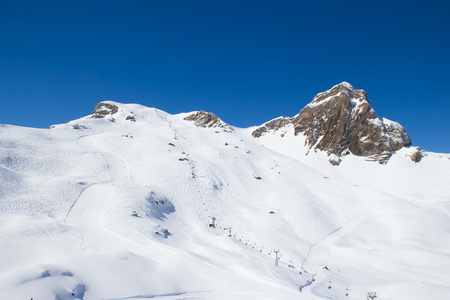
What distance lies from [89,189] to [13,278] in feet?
79.4

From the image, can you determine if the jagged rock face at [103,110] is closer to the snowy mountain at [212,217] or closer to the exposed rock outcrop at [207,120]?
the snowy mountain at [212,217]

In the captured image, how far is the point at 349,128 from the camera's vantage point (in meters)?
85.1

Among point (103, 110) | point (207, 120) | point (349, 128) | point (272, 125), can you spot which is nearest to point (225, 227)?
point (349, 128)

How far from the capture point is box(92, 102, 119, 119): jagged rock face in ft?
354

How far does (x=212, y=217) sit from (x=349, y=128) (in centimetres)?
6782

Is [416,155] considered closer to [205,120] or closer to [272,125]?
[272,125]

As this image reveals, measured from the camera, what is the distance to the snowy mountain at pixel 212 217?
1600cm

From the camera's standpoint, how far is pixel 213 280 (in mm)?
16609

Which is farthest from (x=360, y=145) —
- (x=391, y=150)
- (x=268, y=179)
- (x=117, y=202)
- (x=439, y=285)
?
(x=117, y=202)

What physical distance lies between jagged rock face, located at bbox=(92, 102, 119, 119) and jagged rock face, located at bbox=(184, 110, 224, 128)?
33909 mm

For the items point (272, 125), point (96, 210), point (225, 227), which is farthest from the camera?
point (272, 125)

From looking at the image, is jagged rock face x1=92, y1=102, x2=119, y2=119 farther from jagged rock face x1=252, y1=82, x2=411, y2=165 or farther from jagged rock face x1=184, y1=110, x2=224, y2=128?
jagged rock face x1=252, y1=82, x2=411, y2=165

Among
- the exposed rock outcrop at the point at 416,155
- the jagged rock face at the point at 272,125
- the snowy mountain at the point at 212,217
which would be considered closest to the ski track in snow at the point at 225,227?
the snowy mountain at the point at 212,217

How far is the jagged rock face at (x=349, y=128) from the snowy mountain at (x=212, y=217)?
60 centimetres
